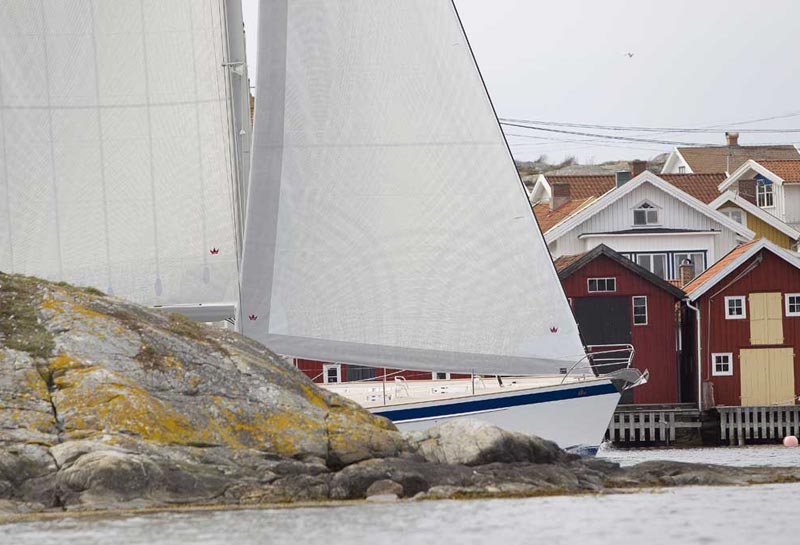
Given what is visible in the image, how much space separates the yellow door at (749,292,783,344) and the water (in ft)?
96.4

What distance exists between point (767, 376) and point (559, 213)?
58.5ft

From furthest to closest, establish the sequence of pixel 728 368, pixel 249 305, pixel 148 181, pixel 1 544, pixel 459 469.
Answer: pixel 728 368 < pixel 148 181 < pixel 249 305 < pixel 459 469 < pixel 1 544

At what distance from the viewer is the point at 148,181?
1172 inches

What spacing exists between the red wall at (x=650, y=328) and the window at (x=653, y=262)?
1006 centimetres

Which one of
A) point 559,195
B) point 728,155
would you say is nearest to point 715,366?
point 559,195

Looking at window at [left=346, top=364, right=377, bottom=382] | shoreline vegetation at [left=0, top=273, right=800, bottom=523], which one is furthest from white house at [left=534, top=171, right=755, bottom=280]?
shoreline vegetation at [left=0, top=273, right=800, bottom=523]

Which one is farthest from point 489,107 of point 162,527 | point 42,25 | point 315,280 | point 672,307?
point 672,307

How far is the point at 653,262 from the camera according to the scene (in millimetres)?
63094

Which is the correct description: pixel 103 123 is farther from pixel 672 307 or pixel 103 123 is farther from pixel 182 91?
pixel 672 307

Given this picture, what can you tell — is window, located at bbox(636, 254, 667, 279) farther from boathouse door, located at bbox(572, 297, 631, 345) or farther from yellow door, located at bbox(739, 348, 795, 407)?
yellow door, located at bbox(739, 348, 795, 407)

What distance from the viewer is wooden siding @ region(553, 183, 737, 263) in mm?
62562

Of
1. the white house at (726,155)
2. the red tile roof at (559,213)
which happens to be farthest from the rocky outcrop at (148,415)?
the white house at (726,155)

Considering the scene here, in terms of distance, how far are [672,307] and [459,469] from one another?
30034mm

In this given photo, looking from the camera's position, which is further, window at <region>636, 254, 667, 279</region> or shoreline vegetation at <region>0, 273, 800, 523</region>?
window at <region>636, 254, 667, 279</region>
